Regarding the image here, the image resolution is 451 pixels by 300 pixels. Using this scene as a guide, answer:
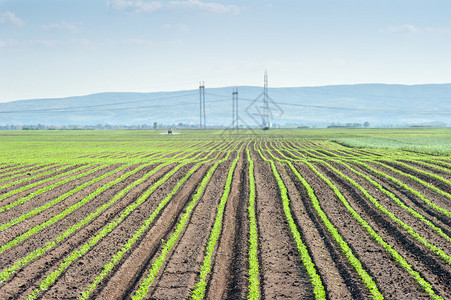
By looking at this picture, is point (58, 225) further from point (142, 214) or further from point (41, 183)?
point (41, 183)

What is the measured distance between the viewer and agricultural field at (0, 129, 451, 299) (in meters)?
9.10

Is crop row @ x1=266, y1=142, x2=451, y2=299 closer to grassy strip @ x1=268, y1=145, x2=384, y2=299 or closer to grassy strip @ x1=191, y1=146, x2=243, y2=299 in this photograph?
grassy strip @ x1=268, y1=145, x2=384, y2=299

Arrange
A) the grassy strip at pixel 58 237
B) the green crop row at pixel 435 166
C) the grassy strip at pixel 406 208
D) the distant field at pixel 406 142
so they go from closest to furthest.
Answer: the grassy strip at pixel 58 237, the grassy strip at pixel 406 208, the green crop row at pixel 435 166, the distant field at pixel 406 142

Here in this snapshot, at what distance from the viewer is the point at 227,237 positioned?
40.5 feet

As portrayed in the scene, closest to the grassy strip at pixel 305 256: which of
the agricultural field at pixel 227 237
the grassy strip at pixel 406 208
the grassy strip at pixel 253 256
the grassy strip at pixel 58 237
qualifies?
the agricultural field at pixel 227 237

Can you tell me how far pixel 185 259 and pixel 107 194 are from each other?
360 inches

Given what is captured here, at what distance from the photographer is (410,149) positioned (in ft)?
134

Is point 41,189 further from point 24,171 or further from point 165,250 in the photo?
point 165,250

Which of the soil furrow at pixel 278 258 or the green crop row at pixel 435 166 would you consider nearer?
the soil furrow at pixel 278 258

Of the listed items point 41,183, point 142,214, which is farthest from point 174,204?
point 41,183

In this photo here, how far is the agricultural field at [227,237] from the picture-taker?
9.10 m

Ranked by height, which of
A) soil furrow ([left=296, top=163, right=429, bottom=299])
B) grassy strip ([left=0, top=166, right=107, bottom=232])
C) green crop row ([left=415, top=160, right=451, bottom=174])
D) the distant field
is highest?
the distant field

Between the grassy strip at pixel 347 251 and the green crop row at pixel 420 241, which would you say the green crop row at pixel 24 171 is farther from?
the green crop row at pixel 420 241

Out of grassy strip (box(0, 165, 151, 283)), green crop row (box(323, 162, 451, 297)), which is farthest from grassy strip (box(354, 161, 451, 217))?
grassy strip (box(0, 165, 151, 283))
